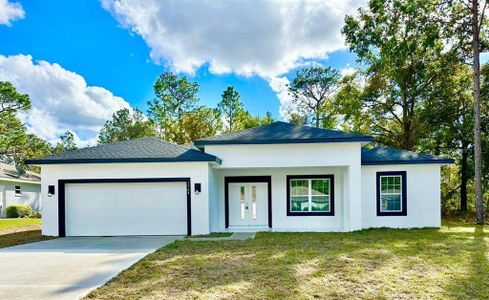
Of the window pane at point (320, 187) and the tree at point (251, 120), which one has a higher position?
the tree at point (251, 120)

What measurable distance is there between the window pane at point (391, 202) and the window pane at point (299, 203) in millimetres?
2930

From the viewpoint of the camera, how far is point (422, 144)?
22.2m

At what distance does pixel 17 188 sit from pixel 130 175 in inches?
720

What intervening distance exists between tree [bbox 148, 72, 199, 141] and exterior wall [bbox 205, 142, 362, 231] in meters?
22.7

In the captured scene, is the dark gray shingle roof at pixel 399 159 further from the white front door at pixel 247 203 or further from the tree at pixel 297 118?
the tree at pixel 297 118

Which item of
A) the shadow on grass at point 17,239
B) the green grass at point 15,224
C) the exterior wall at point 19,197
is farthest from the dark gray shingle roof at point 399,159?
the exterior wall at point 19,197

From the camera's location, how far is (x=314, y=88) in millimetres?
34188

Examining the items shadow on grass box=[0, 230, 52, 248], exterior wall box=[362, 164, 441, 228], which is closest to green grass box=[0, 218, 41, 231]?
shadow on grass box=[0, 230, 52, 248]

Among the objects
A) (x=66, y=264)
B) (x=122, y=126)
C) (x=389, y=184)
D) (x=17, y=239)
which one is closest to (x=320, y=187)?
(x=389, y=184)

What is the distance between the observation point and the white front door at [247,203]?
1417 centimetres

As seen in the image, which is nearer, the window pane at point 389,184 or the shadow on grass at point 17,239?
the shadow on grass at point 17,239

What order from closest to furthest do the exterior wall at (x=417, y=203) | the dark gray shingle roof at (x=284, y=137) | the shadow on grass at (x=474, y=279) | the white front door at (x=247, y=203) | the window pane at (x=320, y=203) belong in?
the shadow on grass at (x=474, y=279) → the dark gray shingle roof at (x=284, y=137) → the exterior wall at (x=417, y=203) → the window pane at (x=320, y=203) → the white front door at (x=247, y=203)

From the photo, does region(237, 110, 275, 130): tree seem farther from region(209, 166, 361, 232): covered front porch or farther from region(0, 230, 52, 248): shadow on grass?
region(0, 230, 52, 248): shadow on grass

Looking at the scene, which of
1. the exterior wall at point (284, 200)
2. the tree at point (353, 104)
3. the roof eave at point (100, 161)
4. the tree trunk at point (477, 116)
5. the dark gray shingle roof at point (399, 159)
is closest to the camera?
the roof eave at point (100, 161)
